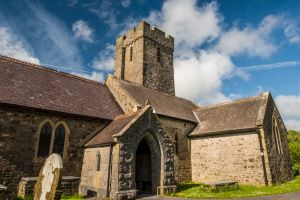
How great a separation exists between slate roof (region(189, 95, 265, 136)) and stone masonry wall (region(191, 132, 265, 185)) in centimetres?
60

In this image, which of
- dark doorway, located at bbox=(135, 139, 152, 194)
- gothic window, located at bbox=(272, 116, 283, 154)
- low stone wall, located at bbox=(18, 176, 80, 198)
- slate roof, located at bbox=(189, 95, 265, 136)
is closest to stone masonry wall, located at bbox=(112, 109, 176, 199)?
dark doorway, located at bbox=(135, 139, 152, 194)

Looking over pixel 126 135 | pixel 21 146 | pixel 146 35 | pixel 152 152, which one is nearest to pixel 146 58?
pixel 146 35

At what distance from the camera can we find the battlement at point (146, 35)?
31.2m

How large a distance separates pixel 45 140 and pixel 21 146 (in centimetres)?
135

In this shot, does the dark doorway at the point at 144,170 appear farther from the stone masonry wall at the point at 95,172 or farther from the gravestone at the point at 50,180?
the gravestone at the point at 50,180

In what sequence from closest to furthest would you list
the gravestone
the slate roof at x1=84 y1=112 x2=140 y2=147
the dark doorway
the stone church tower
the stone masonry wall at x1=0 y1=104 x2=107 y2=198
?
the gravestone, the stone masonry wall at x1=0 y1=104 x2=107 y2=198, the slate roof at x1=84 y1=112 x2=140 y2=147, the dark doorway, the stone church tower

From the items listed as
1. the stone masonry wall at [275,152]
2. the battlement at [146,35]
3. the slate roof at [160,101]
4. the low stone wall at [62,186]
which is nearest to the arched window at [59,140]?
the low stone wall at [62,186]

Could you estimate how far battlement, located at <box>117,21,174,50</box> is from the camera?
31.2 metres

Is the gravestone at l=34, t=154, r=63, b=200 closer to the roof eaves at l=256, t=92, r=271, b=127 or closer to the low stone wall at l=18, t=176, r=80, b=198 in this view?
the low stone wall at l=18, t=176, r=80, b=198

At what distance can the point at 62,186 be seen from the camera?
12391 millimetres

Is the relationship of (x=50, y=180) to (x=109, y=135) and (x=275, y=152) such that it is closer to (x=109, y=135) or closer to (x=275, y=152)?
(x=109, y=135)

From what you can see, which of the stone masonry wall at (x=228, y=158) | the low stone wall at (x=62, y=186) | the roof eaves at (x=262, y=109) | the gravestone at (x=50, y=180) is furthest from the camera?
the roof eaves at (x=262, y=109)

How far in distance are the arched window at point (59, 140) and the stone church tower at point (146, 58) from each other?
15446 millimetres

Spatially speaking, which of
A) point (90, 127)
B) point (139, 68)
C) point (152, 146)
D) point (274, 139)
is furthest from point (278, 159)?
point (139, 68)
